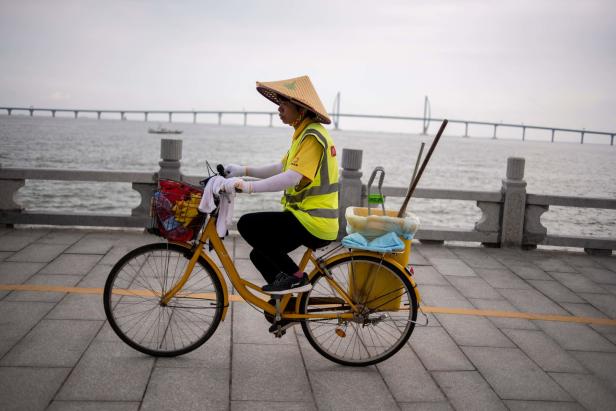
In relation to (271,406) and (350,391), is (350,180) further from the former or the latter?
(271,406)

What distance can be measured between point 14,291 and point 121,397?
2266 mm

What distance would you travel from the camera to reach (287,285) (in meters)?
3.51

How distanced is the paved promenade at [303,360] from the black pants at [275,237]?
71 centimetres

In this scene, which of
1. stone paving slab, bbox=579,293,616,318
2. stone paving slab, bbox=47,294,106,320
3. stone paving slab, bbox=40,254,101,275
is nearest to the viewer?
stone paving slab, bbox=47,294,106,320

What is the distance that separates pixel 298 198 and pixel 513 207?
5167 mm

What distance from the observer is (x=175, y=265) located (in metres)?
3.71

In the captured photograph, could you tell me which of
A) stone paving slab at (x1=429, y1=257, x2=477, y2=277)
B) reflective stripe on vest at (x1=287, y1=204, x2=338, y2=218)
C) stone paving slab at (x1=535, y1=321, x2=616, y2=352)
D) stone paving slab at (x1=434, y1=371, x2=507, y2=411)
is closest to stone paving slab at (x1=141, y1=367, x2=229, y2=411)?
reflective stripe on vest at (x1=287, y1=204, x2=338, y2=218)

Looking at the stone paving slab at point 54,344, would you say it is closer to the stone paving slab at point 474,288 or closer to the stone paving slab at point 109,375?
the stone paving slab at point 109,375

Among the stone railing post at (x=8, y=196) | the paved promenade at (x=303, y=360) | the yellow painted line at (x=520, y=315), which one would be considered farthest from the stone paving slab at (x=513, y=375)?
the stone railing post at (x=8, y=196)

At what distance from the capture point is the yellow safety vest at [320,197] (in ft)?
11.2

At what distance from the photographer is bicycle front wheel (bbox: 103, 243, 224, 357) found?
3549 millimetres

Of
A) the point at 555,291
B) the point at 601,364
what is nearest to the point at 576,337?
the point at 601,364

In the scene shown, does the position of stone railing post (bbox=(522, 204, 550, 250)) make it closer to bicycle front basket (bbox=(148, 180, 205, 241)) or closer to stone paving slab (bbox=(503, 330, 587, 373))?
stone paving slab (bbox=(503, 330, 587, 373))

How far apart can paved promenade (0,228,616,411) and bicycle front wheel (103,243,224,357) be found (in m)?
0.11
